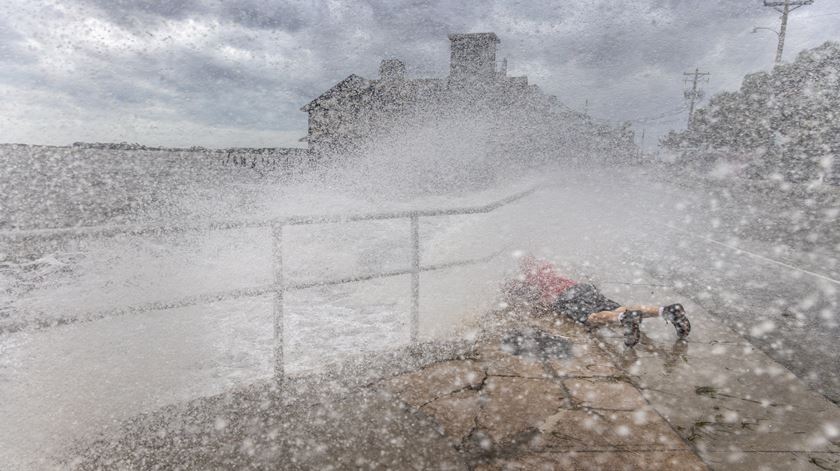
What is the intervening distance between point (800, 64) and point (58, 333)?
39.2 metres

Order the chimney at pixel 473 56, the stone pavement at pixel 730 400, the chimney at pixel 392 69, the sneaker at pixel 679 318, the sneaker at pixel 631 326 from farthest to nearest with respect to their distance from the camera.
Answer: the chimney at pixel 392 69 → the chimney at pixel 473 56 → the sneaker at pixel 679 318 → the sneaker at pixel 631 326 → the stone pavement at pixel 730 400

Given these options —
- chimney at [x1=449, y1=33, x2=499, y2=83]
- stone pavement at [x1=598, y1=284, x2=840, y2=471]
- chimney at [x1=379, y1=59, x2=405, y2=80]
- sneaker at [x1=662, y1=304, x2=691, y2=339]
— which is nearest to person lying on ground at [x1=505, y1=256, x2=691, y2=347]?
sneaker at [x1=662, y1=304, x2=691, y2=339]

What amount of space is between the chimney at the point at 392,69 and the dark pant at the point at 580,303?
29.1 meters

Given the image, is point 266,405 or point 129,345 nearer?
point 266,405

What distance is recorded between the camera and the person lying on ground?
10.6ft

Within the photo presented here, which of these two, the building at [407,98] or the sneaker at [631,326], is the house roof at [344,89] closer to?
the building at [407,98]

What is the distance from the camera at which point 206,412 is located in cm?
222

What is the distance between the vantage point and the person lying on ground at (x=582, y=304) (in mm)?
3223

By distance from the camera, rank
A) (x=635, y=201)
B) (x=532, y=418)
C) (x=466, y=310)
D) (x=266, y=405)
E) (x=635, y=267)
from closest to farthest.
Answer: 1. (x=532, y=418)
2. (x=266, y=405)
3. (x=466, y=310)
4. (x=635, y=267)
5. (x=635, y=201)

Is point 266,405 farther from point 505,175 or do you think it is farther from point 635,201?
point 505,175

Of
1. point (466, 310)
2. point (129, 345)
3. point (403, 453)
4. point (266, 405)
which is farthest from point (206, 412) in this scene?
point (129, 345)

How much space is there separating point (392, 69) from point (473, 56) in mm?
5941

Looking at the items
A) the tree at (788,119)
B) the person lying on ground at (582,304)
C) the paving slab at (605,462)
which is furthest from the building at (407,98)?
the paving slab at (605,462)

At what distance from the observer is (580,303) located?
12.0 ft
